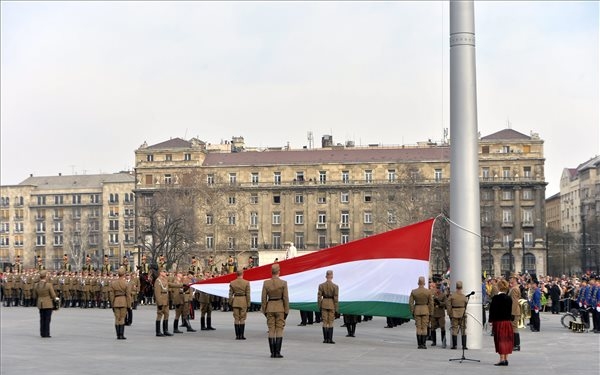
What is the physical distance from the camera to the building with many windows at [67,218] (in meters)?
165

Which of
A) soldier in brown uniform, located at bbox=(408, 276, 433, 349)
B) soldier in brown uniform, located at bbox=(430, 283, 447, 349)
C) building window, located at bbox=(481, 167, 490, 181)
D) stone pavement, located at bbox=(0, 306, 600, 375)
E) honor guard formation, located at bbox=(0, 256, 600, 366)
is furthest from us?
building window, located at bbox=(481, 167, 490, 181)

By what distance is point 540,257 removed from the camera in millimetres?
128250

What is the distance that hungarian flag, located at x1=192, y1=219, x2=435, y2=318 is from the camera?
2448 centimetres

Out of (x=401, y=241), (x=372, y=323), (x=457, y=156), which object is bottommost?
(x=372, y=323)

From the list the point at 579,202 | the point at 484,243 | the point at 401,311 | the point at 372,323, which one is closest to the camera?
the point at 401,311

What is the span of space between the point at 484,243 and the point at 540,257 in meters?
8.41

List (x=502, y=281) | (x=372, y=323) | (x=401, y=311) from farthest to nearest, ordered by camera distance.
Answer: (x=372, y=323) → (x=401, y=311) → (x=502, y=281)

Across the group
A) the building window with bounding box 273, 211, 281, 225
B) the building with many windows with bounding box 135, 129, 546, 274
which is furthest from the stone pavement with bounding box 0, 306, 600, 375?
the building window with bounding box 273, 211, 281, 225

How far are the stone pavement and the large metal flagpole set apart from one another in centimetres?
167

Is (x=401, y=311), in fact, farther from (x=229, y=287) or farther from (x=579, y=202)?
(x=579, y=202)

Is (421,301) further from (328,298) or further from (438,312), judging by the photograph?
(328,298)

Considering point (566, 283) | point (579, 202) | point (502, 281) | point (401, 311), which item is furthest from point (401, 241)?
point (579, 202)

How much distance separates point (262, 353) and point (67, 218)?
15247cm

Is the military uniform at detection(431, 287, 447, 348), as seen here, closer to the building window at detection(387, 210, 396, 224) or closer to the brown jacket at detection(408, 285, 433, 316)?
the brown jacket at detection(408, 285, 433, 316)
